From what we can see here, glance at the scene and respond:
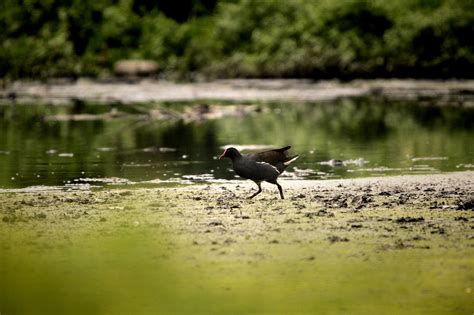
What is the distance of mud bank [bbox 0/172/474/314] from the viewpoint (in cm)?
787

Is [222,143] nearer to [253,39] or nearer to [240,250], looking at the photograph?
[240,250]

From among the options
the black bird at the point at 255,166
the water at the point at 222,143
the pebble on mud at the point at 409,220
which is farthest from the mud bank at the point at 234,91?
the pebble on mud at the point at 409,220

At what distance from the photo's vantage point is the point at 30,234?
33.9 feet

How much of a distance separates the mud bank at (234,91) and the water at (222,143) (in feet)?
13.5

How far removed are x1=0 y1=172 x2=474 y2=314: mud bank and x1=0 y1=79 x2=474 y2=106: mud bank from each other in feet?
65.2

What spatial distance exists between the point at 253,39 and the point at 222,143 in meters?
32.9

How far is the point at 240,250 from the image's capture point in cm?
944

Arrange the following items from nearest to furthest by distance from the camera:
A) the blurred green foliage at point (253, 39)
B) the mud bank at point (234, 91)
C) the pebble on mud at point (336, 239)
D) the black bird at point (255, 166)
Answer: the pebble on mud at point (336, 239)
the black bird at point (255, 166)
the mud bank at point (234, 91)
the blurred green foliage at point (253, 39)

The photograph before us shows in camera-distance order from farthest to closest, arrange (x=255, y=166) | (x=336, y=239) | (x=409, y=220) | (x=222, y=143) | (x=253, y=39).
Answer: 1. (x=253, y=39)
2. (x=222, y=143)
3. (x=255, y=166)
4. (x=409, y=220)
5. (x=336, y=239)

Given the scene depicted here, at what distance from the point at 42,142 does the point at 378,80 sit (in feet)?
88.2

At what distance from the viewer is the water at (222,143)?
15180mm

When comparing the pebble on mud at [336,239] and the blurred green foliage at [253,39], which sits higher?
the blurred green foliage at [253,39]

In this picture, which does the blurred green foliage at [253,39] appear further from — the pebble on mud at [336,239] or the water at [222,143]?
the pebble on mud at [336,239]

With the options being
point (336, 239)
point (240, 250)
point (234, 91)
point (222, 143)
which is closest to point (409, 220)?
point (336, 239)
